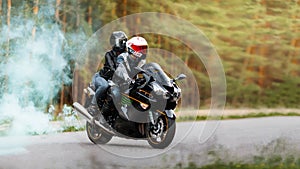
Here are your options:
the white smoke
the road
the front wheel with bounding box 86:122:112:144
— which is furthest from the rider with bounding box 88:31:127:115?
the white smoke

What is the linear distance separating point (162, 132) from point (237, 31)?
2408mm

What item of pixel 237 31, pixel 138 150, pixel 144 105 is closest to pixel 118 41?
pixel 144 105

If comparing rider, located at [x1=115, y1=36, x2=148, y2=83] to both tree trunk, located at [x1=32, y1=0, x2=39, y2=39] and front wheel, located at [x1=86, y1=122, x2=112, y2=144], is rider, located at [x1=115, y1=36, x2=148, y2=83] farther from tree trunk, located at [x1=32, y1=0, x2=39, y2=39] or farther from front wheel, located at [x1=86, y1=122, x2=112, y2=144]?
tree trunk, located at [x1=32, y1=0, x2=39, y2=39]

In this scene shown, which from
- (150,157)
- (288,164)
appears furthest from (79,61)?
(288,164)

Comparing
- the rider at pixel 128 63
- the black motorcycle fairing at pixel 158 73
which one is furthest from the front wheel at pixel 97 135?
the black motorcycle fairing at pixel 158 73

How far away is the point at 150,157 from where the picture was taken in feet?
22.7

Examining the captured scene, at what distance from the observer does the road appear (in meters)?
6.91

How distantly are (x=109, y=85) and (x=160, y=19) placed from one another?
1451mm

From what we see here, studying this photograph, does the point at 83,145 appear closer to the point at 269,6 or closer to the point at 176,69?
the point at 176,69

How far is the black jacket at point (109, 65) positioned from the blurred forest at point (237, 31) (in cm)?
101

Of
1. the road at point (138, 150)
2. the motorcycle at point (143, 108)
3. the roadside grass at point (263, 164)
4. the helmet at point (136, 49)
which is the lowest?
the roadside grass at point (263, 164)

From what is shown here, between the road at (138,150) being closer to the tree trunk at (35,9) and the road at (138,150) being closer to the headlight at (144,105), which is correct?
the headlight at (144,105)

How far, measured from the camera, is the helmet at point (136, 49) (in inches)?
256

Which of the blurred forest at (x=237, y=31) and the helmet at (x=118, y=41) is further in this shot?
the blurred forest at (x=237, y=31)
